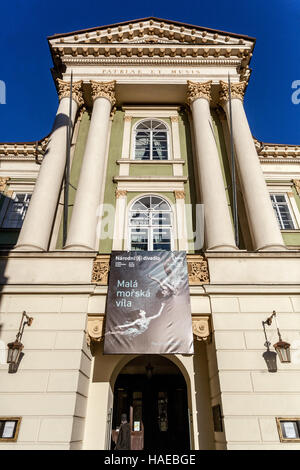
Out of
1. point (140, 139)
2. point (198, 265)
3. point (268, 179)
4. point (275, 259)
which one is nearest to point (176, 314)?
point (198, 265)

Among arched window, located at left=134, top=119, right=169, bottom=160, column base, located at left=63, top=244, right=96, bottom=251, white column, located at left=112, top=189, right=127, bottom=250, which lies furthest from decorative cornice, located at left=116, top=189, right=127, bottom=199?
column base, located at left=63, top=244, right=96, bottom=251

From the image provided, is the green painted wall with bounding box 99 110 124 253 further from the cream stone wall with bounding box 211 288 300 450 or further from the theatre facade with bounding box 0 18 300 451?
the cream stone wall with bounding box 211 288 300 450

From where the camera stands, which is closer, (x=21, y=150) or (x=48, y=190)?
(x=48, y=190)

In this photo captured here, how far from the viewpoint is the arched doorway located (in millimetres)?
9375

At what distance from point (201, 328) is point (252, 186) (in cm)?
516

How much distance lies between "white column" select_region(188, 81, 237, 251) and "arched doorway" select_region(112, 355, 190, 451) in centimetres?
514

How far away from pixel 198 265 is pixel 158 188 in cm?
414

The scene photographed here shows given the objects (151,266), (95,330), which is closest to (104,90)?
(151,266)

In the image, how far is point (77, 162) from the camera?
37.3 feet

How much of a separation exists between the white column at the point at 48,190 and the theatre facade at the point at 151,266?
0.06m

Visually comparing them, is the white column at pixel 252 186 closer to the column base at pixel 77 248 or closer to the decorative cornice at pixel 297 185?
the column base at pixel 77 248

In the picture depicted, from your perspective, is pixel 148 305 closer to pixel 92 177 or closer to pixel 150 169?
pixel 92 177

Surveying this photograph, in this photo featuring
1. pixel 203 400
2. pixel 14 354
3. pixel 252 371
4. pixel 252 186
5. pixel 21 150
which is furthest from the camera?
pixel 21 150
